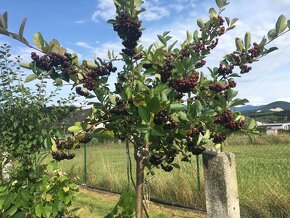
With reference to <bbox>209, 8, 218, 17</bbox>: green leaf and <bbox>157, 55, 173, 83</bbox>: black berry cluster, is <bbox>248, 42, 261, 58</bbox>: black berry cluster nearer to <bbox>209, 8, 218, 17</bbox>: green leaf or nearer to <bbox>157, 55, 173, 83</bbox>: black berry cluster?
<bbox>209, 8, 218, 17</bbox>: green leaf

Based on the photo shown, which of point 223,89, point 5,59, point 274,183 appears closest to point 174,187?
point 274,183

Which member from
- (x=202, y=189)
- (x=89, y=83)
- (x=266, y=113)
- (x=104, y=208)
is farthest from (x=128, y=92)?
(x=104, y=208)

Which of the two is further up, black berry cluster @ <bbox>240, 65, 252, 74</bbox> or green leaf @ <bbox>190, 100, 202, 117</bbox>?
black berry cluster @ <bbox>240, 65, 252, 74</bbox>

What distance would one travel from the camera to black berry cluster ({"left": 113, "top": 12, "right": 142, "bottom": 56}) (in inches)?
81.4

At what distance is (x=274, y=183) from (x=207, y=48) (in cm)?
406

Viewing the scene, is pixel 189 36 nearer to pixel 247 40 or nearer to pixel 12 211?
pixel 247 40

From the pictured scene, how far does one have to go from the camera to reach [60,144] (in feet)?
7.14

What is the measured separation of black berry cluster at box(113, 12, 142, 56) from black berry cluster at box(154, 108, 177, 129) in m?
0.49

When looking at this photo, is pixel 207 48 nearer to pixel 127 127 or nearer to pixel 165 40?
pixel 165 40

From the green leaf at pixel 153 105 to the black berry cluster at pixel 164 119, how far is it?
0.07 m

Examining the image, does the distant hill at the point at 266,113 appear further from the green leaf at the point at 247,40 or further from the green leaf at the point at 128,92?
the green leaf at the point at 128,92

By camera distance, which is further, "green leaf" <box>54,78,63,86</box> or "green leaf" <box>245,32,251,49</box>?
"green leaf" <box>245,32,251,49</box>

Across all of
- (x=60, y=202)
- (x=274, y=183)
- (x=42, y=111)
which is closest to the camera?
(x=60, y=202)

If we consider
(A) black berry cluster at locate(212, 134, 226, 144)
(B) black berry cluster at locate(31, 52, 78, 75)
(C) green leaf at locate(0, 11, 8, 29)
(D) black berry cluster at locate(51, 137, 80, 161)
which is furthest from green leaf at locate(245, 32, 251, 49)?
(C) green leaf at locate(0, 11, 8, 29)
